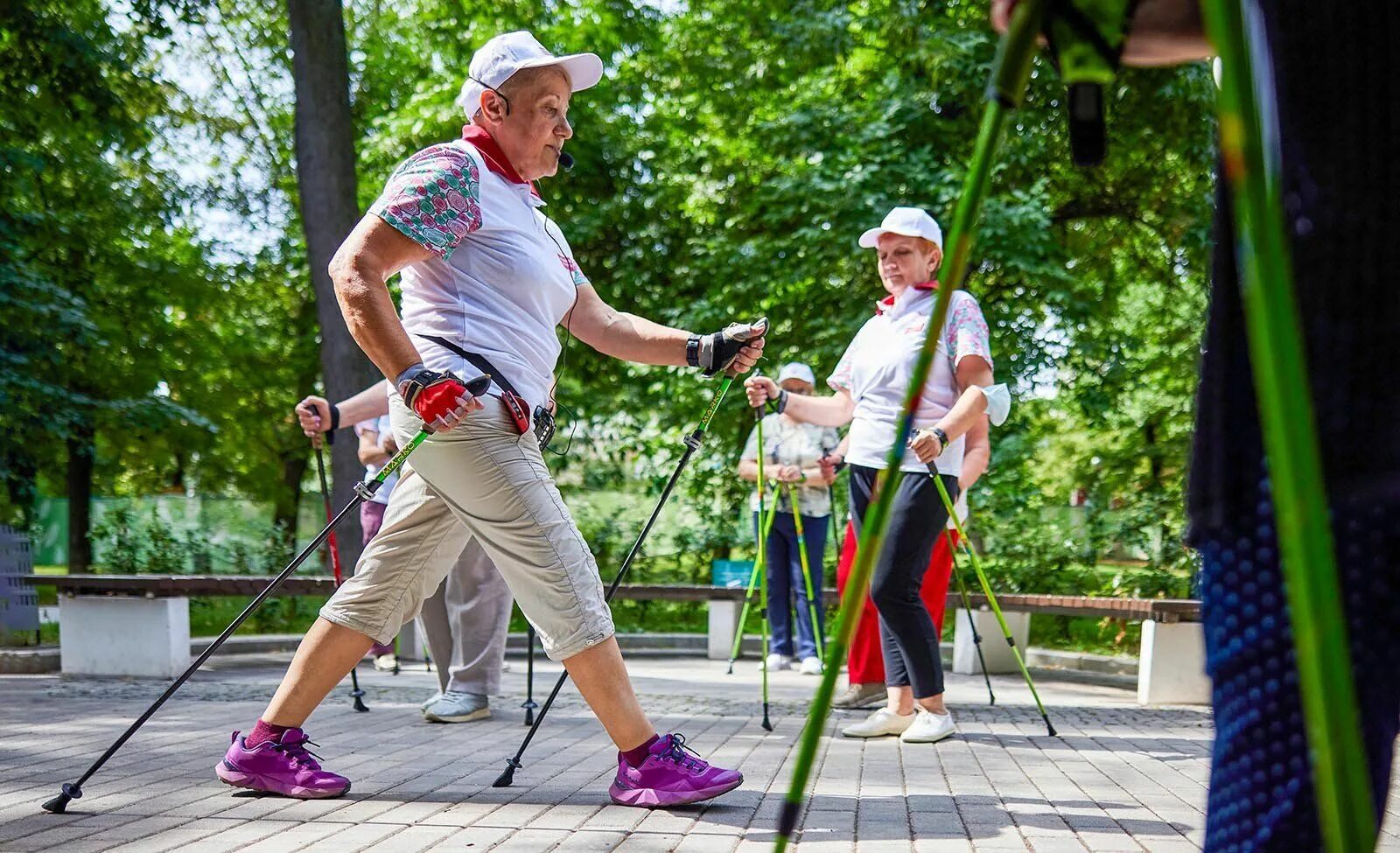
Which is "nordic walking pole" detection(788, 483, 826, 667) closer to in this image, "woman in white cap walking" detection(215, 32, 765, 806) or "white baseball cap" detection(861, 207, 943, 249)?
"white baseball cap" detection(861, 207, 943, 249)

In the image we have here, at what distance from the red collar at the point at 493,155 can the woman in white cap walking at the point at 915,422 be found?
5.05ft

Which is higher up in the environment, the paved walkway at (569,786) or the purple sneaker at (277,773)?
the purple sneaker at (277,773)

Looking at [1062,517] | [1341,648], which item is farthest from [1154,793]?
[1062,517]

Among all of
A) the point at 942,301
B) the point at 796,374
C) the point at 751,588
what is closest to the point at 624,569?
the point at 942,301

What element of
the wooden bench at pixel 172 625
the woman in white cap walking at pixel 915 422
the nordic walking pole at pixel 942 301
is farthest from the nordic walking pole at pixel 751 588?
the nordic walking pole at pixel 942 301

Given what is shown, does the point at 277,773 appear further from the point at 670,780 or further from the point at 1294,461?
the point at 1294,461

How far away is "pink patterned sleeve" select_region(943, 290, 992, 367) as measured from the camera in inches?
238


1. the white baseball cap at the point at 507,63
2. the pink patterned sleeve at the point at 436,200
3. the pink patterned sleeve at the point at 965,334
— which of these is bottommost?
the pink patterned sleeve at the point at 965,334

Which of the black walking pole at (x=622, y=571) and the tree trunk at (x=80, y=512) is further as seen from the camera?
the tree trunk at (x=80, y=512)

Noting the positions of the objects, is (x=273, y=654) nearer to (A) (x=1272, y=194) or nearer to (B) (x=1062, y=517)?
(B) (x=1062, y=517)

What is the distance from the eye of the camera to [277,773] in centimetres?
429

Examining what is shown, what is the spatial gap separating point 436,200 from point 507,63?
0.60 metres

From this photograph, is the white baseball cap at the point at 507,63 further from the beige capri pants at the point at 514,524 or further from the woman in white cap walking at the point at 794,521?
the woman in white cap walking at the point at 794,521

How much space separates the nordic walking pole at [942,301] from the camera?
1286 mm
